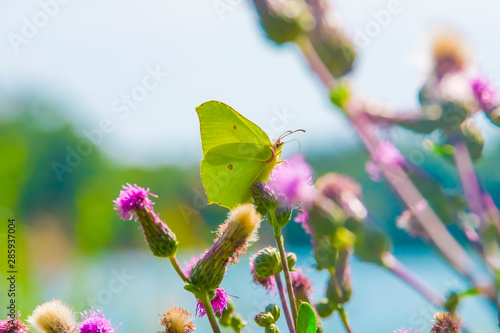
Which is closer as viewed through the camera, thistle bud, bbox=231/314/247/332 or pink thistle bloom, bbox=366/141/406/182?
pink thistle bloom, bbox=366/141/406/182

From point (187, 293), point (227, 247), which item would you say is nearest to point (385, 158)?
point (227, 247)

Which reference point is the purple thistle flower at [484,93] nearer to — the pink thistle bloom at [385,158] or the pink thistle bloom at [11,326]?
the pink thistle bloom at [385,158]

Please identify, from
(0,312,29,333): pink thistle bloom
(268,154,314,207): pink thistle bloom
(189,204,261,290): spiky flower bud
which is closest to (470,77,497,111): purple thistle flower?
(268,154,314,207): pink thistle bloom

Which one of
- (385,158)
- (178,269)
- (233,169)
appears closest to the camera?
(385,158)

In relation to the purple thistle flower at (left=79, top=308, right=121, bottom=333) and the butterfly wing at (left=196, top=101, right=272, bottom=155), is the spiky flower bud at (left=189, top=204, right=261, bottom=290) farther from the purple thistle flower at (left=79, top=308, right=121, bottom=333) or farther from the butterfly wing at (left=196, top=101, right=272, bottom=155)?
the butterfly wing at (left=196, top=101, right=272, bottom=155)

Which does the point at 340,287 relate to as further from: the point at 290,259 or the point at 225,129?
the point at 225,129

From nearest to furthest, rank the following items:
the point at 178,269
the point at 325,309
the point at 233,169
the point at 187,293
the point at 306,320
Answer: the point at 306,320 < the point at 178,269 < the point at 325,309 < the point at 233,169 < the point at 187,293

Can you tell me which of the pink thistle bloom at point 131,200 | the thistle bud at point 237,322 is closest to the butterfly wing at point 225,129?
the pink thistle bloom at point 131,200
